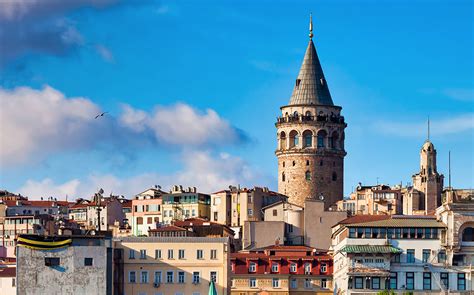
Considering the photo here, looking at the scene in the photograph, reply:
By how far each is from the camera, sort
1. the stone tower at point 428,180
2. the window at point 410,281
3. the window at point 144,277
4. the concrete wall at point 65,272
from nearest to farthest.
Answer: the concrete wall at point 65,272, the window at point 144,277, the window at point 410,281, the stone tower at point 428,180

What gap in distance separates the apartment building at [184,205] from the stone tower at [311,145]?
29.3 feet

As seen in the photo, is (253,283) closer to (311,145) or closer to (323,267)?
(323,267)

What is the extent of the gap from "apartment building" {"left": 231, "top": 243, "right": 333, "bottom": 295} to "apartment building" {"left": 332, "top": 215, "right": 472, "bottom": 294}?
527 centimetres

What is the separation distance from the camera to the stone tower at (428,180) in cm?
15275

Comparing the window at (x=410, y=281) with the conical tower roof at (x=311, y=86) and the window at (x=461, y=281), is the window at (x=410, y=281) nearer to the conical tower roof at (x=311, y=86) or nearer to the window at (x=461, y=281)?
the window at (x=461, y=281)

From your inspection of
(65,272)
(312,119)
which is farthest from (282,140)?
(65,272)

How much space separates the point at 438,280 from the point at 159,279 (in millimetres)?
19844

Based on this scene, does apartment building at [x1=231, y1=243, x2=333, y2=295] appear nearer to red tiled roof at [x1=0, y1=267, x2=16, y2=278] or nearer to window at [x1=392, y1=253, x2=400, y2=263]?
window at [x1=392, y1=253, x2=400, y2=263]

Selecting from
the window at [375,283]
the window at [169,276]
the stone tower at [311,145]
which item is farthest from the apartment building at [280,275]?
the stone tower at [311,145]

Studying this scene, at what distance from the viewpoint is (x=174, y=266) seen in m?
112

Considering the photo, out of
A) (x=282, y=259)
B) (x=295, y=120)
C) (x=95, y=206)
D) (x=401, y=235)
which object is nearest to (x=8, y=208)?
(x=95, y=206)

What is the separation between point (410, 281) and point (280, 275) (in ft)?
36.8

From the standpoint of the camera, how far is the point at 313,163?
158375 mm

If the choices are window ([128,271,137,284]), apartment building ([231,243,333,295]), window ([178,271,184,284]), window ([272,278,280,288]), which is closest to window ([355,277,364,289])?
Answer: apartment building ([231,243,333,295])
